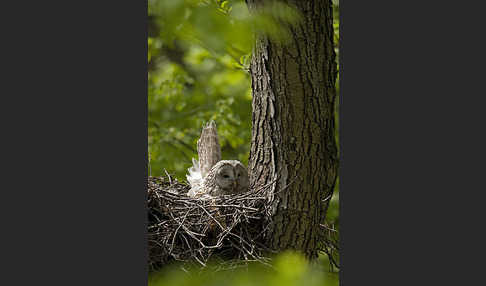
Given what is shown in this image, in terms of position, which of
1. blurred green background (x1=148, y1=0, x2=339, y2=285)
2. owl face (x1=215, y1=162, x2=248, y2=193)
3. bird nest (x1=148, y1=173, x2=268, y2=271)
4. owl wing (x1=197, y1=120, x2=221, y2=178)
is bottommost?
bird nest (x1=148, y1=173, x2=268, y2=271)

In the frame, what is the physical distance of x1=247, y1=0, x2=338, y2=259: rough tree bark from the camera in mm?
2342

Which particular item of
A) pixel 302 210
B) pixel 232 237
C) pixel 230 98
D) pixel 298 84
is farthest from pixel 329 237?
pixel 230 98

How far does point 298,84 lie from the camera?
7.77ft

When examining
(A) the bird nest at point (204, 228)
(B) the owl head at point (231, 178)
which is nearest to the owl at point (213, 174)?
(B) the owl head at point (231, 178)

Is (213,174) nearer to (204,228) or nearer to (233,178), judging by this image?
(233,178)

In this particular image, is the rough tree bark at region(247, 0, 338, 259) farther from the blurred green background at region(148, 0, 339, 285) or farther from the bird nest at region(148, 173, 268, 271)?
the blurred green background at region(148, 0, 339, 285)

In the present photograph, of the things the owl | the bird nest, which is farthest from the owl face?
the bird nest

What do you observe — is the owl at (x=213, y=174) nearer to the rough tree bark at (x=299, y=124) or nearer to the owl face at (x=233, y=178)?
the owl face at (x=233, y=178)

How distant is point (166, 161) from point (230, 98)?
2.80ft

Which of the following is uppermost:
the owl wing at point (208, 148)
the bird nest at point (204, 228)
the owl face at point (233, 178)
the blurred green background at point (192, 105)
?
the blurred green background at point (192, 105)

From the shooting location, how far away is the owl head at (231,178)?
2.89 metres

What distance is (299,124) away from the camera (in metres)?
2.43

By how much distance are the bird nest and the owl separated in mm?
178

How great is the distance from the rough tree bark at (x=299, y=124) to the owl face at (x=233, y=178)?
0.30 metres
